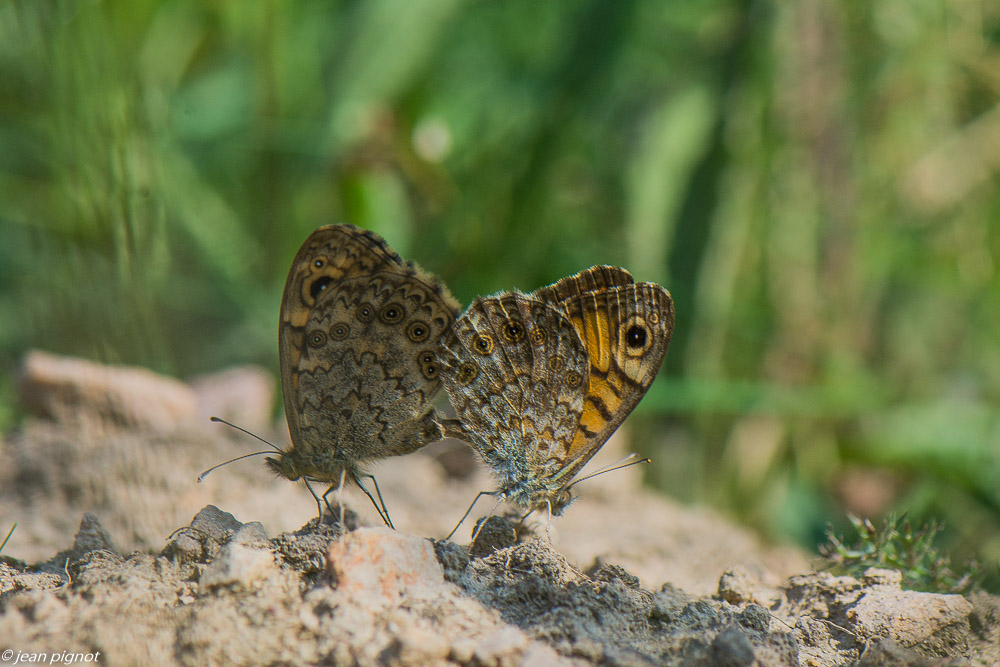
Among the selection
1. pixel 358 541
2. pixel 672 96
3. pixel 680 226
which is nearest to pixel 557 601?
pixel 358 541

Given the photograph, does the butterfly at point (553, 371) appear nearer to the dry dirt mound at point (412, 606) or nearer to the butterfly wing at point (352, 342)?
the butterfly wing at point (352, 342)

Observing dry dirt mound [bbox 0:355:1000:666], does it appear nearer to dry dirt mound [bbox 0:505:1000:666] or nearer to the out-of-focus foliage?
dry dirt mound [bbox 0:505:1000:666]

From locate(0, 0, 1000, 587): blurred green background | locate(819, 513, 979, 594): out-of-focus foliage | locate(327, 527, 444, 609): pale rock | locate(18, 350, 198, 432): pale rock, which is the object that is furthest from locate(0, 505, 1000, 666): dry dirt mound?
locate(0, 0, 1000, 587): blurred green background

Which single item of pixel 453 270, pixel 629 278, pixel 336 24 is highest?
pixel 336 24

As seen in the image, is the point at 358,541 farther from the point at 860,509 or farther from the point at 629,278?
the point at 860,509

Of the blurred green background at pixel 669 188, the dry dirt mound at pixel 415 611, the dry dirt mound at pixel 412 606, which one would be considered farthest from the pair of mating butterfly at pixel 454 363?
the blurred green background at pixel 669 188
